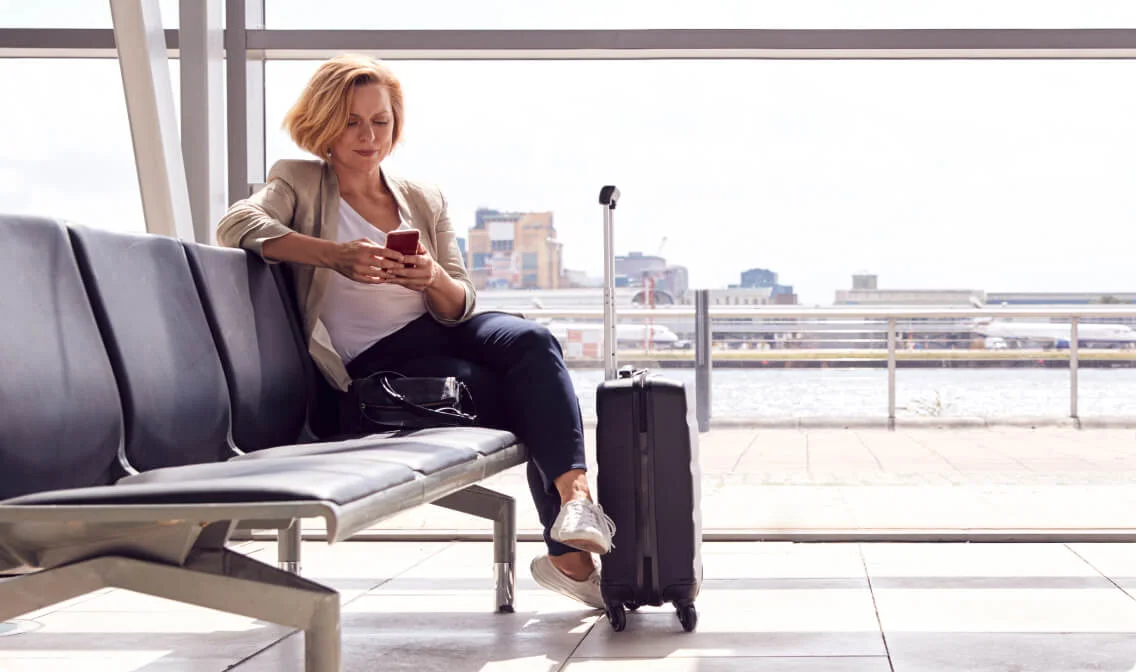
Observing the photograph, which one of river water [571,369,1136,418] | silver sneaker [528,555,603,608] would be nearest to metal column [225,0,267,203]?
silver sneaker [528,555,603,608]

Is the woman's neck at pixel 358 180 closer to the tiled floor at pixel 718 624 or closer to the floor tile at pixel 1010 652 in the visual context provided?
the tiled floor at pixel 718 624

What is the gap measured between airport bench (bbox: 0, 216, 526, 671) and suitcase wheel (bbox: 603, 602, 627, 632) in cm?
35

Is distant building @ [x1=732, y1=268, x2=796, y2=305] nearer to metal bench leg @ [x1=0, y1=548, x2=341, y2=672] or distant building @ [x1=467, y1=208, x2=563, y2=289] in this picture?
distant building @ [x1=467, y1=208, x2=563, y2=289]

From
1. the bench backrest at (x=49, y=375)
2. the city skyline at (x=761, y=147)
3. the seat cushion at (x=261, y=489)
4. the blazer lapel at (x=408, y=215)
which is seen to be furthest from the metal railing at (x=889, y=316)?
the seat cushion at (x=261, y=489)

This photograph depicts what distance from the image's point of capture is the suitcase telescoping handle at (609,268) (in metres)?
2.79

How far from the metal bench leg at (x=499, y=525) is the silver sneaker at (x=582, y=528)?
407 millimetres

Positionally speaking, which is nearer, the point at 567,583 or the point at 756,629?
the point at 756,629

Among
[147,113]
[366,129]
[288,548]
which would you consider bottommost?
[288,548]

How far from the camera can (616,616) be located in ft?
7.36

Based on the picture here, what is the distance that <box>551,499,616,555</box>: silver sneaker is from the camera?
206 cm

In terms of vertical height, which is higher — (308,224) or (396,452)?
(308,224)

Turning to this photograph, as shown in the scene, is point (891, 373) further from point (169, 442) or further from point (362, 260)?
point (169, 442)

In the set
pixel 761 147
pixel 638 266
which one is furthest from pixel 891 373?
pixel 638 266

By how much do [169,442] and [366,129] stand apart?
0.83m
